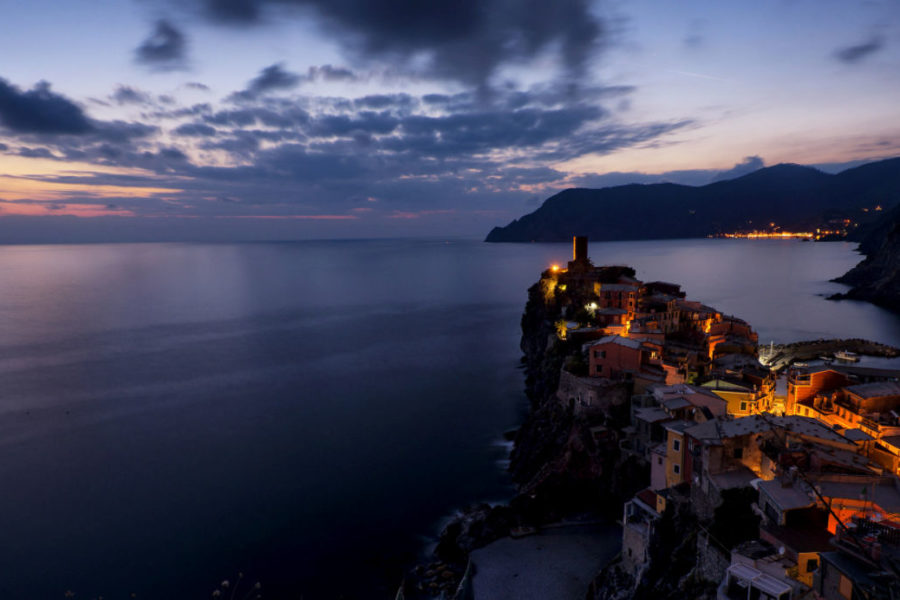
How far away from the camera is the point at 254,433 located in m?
39.9

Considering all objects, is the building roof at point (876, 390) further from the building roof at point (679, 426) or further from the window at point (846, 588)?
the window at point (846, 588)

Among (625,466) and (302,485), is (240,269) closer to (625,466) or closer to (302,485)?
(302,485)

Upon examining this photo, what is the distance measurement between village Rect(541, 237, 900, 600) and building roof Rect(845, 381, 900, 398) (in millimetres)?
77

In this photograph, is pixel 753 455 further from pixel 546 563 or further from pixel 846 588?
pixel 546 563

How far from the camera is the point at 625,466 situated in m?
24.8

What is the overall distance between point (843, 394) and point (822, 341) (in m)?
35.6

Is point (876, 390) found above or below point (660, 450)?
above

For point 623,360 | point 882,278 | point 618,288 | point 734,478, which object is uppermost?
point 618,288

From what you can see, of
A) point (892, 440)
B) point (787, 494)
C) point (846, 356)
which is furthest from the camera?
point (846, 356)

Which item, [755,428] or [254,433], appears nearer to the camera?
[755,428]

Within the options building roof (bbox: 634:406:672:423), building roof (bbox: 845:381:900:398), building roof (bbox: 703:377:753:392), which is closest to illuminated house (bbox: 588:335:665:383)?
building roof (bbox: 703:377:753:392)

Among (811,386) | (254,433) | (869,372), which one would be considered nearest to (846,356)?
(869,372)

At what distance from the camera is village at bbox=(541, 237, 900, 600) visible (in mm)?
11618

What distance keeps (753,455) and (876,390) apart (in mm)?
11977
